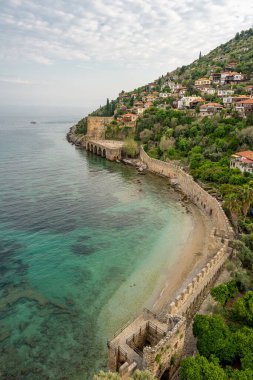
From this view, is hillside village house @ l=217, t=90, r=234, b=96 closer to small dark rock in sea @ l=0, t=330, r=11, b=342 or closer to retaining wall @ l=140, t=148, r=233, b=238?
retaining wall @ l=140, t=148, r=233, b=238

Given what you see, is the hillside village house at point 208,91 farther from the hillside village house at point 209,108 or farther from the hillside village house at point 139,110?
the hillside village house at point 209,108

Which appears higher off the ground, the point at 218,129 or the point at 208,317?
the point at 218,129

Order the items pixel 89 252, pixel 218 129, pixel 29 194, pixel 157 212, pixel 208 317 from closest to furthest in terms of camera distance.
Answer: pixel 208 317 < pixel 89 252 < pixel 157 212 < pixel 29 194 < pixel 218 129

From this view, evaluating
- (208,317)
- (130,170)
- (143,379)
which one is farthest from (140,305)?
(130,170)

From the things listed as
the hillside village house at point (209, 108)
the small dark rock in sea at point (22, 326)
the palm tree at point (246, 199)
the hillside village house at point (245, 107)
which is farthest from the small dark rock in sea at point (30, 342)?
the hillside village house at point (209, 108)

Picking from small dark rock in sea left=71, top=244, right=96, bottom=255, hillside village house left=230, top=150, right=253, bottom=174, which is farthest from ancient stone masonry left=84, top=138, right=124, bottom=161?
small dark rock in sea left=71, top=244, right=96, bottom=255

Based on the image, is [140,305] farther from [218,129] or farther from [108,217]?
[218,129]
